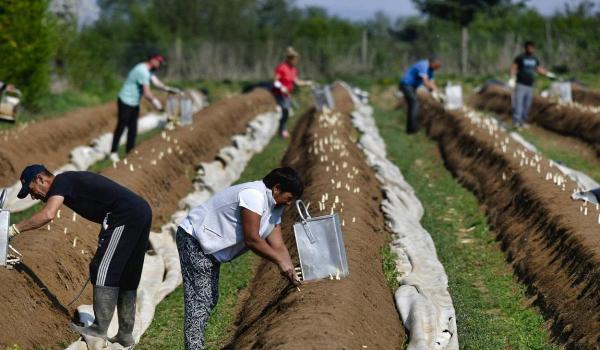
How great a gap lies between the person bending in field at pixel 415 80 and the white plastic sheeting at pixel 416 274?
3794 mm

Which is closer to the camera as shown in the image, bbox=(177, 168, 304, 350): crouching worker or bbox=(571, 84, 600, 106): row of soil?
bbox=(177, 168, 304, 350): crouching worker

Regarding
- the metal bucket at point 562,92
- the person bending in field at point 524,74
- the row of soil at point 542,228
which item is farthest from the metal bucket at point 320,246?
the metal bucket at point 562,92

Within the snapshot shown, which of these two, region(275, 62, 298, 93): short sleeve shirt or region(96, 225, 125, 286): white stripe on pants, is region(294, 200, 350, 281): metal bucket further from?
region(275, 62, 298, 93): short sleeve shirt

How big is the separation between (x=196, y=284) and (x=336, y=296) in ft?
3.33

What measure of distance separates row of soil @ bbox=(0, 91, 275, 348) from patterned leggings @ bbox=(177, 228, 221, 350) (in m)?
1.27

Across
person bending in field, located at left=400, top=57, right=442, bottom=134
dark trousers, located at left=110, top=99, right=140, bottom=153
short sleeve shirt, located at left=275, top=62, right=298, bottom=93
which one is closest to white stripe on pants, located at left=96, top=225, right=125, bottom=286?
dark trousers, located at left=110, top=99, right=140, bottom=153

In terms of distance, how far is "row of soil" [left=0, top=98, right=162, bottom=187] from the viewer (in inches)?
505

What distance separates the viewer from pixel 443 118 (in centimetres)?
1819

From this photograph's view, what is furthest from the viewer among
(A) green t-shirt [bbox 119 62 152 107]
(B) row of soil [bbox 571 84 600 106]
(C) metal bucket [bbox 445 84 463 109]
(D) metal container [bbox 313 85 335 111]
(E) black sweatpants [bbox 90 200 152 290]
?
(B) row of soil [bbox 571 84 600 106]

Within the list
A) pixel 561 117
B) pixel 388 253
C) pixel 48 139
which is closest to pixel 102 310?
pixel 388 253

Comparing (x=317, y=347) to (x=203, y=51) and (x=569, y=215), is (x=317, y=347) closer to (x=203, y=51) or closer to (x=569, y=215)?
(x=569, y=215)

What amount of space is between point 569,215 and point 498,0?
37798mm

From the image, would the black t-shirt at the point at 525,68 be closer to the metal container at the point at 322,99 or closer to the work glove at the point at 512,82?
the work glove at the point at 512,82

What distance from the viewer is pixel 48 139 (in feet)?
49.2
